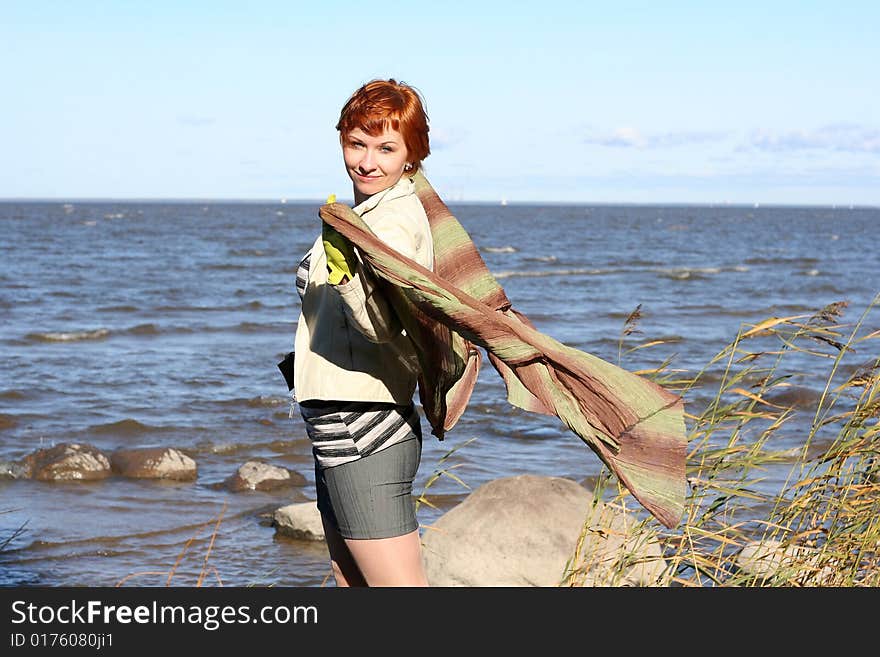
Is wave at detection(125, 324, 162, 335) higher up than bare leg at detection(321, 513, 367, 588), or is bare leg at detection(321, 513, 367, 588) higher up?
bare leg at detection(321, 513, 367, 588)

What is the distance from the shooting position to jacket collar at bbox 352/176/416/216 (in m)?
2.39

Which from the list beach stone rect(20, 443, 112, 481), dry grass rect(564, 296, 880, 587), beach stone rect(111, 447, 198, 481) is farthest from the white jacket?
beach stone rect(20, 443, 112, 481)

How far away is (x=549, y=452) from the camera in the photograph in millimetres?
10211

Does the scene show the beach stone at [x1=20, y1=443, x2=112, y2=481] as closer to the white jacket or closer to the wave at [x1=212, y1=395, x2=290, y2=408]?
the wave at [x1=212, y1=395, x2=290, y2=408]

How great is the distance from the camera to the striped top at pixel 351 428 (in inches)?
94.6

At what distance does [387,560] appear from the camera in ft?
8.14

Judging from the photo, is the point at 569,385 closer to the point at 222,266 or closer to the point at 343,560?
the point at 343,560

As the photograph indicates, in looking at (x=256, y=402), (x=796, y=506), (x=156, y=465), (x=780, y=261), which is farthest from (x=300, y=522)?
(x=780, y=261)

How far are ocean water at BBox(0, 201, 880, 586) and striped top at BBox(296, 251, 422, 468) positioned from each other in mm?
796

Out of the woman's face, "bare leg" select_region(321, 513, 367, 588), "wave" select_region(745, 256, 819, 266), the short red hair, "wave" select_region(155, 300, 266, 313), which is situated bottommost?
"wave" select_region(745, 256, 819, 266)

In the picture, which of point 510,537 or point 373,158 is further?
point 510,537

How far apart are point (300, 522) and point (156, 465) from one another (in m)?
2.44

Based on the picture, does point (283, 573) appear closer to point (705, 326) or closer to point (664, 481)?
point (664, 481)

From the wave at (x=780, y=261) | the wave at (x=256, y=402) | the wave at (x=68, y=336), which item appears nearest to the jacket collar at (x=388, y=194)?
the wave at (x=256, y=402)
